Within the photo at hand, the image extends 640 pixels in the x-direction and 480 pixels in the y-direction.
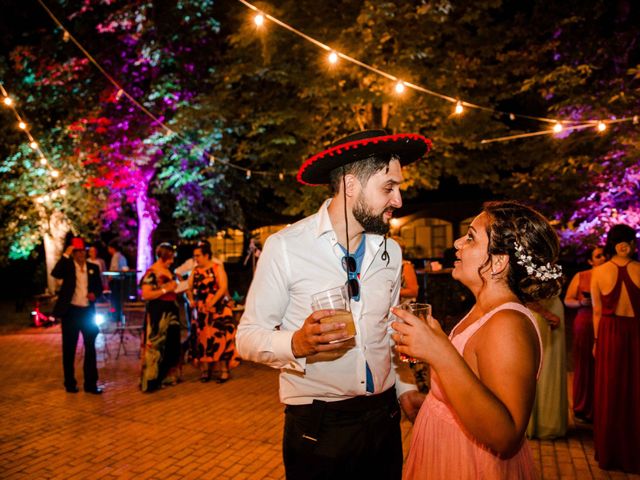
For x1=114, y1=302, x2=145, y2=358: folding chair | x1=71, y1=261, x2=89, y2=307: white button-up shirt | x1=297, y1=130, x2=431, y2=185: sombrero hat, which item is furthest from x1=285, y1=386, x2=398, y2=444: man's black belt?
x1=114, y1=302, x2=145, y2=358: folding chair

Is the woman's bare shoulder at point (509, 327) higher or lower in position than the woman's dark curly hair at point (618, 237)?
lower

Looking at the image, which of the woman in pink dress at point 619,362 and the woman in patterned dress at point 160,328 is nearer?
the woman in pink dress at point 619,362

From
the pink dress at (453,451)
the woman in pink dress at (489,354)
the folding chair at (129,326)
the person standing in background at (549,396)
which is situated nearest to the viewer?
the woman in pink dress at (489,354)

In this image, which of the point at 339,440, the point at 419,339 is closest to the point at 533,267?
the point at 419,339

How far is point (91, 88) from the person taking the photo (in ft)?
→ 49.5

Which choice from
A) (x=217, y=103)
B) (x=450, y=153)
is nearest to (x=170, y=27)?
(x=217, y=103)

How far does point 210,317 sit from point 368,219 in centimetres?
567

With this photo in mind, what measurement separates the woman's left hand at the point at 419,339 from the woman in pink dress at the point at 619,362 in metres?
3.60

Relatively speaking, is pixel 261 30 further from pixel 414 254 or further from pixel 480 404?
pixel 414 254

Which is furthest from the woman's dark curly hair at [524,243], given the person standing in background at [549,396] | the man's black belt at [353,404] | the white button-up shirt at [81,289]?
the white button-up shirt at [81,289]

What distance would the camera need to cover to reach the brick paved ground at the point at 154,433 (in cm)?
434

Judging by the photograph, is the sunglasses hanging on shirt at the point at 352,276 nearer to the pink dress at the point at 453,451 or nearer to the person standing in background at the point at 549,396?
the pink dress at the point at 453,451

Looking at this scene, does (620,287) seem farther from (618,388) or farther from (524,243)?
(524,243)

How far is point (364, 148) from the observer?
89.0 inches
